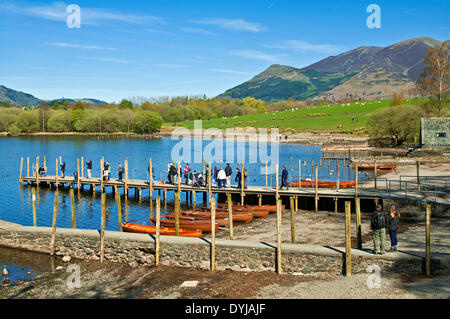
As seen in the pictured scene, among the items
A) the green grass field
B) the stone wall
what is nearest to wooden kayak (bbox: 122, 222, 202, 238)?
the stone wall

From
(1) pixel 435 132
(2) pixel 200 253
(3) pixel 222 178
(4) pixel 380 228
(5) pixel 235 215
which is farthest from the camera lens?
(1) pixel 435 132

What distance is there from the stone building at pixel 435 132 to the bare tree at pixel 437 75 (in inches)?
547

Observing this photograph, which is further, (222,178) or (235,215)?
(222,178)

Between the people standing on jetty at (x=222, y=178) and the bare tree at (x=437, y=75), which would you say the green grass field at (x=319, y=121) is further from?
the people standing on jetty at (x=222, y=178)

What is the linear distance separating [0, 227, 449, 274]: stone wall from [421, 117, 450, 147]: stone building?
154 ft

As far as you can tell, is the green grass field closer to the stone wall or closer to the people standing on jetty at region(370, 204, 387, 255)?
the people standing on jetty at region(370, 204, 387, 255)

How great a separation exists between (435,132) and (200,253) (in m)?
50.3

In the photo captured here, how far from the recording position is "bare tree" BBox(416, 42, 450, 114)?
69562 mm

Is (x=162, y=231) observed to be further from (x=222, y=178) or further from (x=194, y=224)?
(x=222, y=178)

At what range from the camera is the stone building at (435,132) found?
58750 mm

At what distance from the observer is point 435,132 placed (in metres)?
59.2

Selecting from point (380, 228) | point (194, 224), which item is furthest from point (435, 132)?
point (380, 228)

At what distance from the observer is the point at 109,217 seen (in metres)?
34.1
